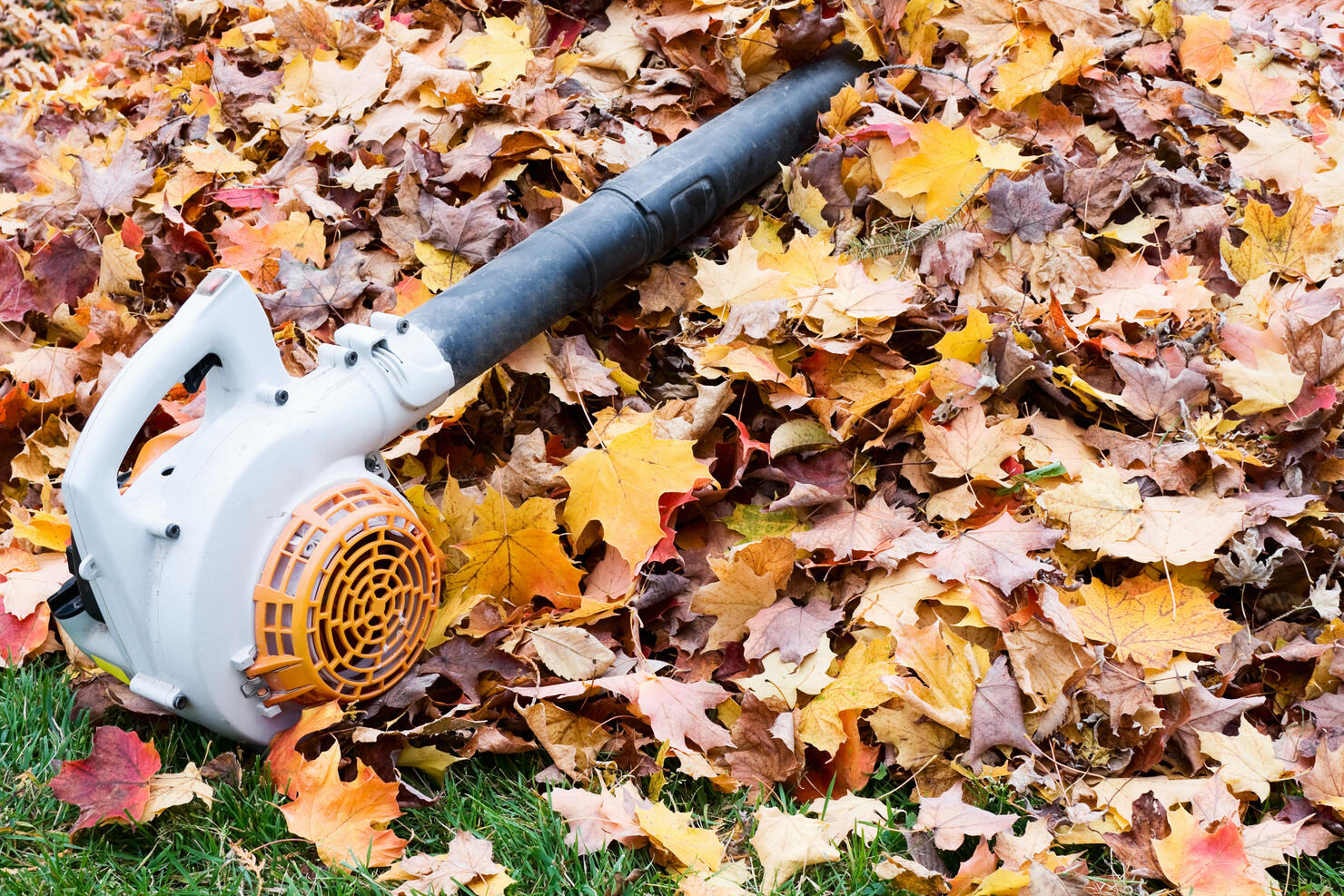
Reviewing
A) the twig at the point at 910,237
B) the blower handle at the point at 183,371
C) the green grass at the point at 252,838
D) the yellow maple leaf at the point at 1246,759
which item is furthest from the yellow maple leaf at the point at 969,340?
the blower handle at the point at 183,371

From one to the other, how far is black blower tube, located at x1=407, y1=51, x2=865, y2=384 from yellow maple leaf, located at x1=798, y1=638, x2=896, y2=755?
0.90 m

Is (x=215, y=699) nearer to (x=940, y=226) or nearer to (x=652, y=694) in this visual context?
(x=652, y=694)

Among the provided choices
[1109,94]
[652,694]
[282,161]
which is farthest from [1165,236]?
[282,161]

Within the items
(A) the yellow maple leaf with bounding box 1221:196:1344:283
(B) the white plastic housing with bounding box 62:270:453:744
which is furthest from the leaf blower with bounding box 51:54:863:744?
(A) the yellow maple leaf with bounding box 1221:196:1344:283

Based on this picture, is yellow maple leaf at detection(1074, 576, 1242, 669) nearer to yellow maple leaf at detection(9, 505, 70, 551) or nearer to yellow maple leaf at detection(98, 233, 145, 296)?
yellow maple leaf at detection(9, 505, 70, 551)

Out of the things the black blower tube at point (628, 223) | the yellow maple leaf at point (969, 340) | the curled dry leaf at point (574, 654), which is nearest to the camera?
the curled dry leaf at point (574, 654)

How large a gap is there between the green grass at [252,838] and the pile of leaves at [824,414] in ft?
0.14

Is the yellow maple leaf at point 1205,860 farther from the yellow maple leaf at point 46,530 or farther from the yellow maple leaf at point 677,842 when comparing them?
the yellow maple leaf at point 46,530

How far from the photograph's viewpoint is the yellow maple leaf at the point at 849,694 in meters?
1.78

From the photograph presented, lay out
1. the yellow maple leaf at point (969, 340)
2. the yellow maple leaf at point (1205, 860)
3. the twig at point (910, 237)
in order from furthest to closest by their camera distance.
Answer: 1. the twig at point (910, 237)
2. the yellow maple leaf at point (969, 340)
3. the yellow maple leaf at point (1205, 860)

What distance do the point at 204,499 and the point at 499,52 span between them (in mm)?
1810

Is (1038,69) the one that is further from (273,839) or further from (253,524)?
(273,839)

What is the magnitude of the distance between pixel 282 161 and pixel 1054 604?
2.18 meters

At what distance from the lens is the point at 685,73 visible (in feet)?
9.57
